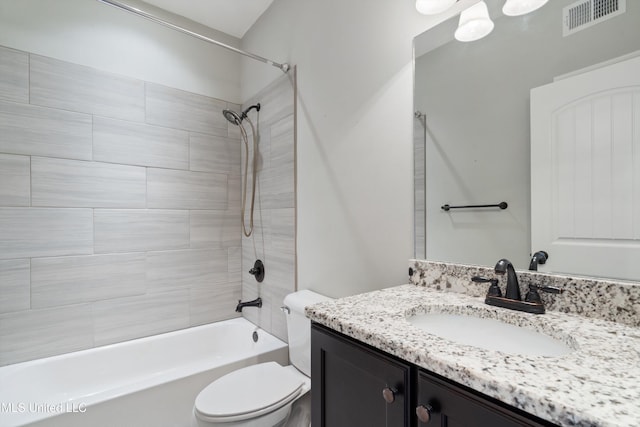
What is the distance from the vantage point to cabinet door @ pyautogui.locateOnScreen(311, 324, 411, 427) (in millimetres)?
673

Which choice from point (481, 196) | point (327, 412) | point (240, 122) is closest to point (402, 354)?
point (327, 412)

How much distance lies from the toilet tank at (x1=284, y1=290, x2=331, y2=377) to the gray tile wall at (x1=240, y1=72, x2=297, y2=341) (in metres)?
0.27

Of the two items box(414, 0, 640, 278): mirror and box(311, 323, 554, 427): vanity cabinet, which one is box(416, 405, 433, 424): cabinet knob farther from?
box(414, 0, 640, 278): mirror

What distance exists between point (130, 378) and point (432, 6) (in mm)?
2633

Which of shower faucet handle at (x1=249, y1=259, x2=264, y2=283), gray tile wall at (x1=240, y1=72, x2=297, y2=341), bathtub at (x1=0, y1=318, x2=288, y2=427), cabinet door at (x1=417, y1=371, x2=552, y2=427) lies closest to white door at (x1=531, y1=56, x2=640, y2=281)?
cabinet door at (x1=417, y1=371, x2=552, y2=427)

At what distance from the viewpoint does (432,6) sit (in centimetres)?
112

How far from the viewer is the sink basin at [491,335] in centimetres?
77

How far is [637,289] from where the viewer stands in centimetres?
76

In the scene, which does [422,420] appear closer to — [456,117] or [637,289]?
[637,289]

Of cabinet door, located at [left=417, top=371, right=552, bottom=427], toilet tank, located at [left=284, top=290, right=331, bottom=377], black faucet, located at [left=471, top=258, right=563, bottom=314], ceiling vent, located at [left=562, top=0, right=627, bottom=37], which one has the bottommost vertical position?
toilet tank, located at [left=284, top=290, right=331, bottom=377]

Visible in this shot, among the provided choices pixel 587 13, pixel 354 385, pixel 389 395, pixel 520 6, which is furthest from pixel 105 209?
pixel 587 13

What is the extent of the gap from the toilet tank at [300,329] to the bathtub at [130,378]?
295 millimetres

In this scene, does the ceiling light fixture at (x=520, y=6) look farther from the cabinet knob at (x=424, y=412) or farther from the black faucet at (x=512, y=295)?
the cabinet knob at (x=424, y=412)

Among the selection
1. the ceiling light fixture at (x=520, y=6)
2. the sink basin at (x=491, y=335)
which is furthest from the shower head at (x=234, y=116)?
the sink basin at (x=491, y=335)
